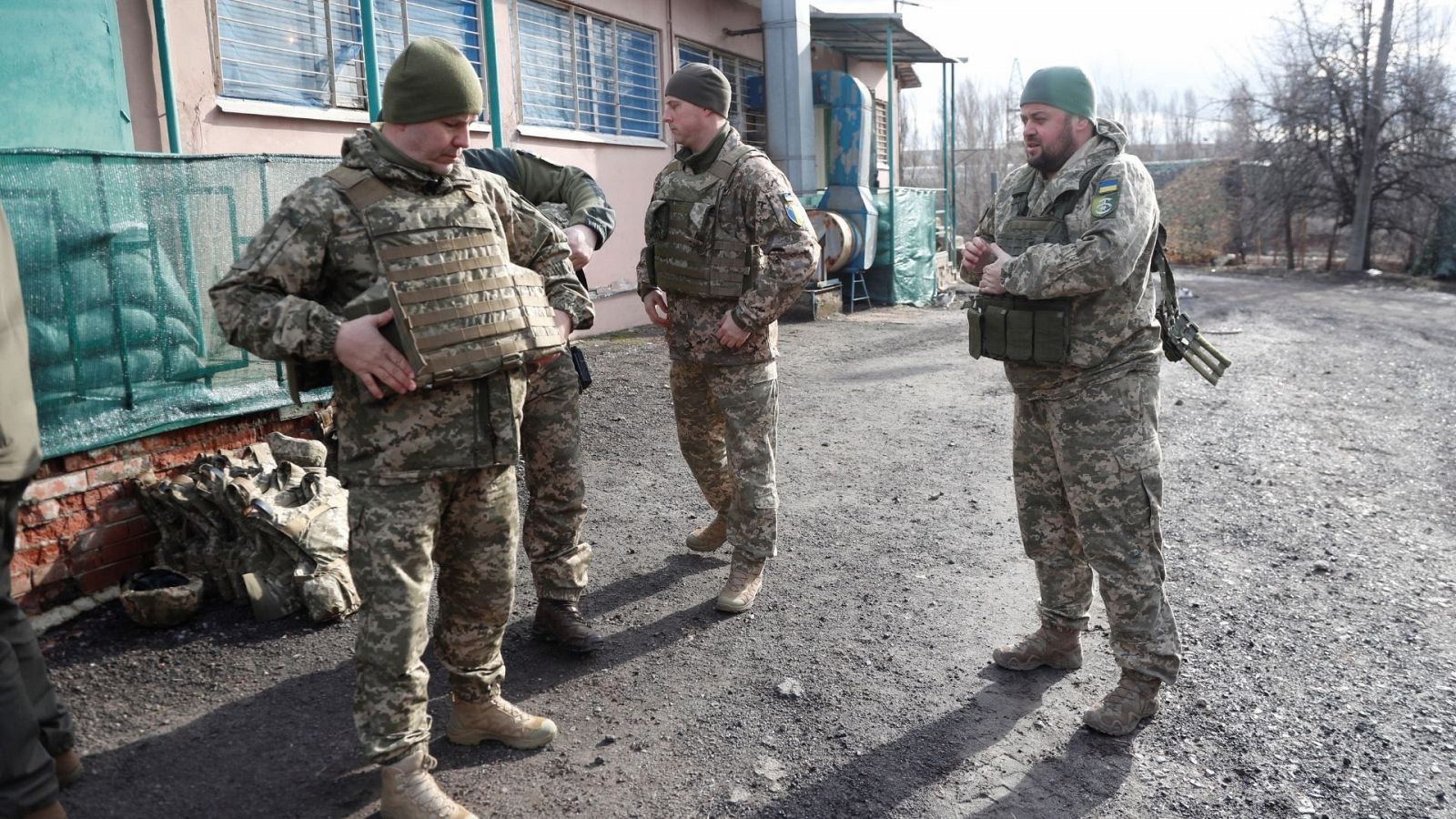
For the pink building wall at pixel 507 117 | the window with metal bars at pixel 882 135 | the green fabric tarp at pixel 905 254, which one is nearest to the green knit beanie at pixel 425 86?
the pink building wall at pixel 507 117

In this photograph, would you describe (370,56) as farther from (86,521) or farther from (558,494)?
(558,494)

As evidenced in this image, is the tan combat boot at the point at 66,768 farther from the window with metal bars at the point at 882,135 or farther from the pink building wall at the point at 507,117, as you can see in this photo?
the window with metal bars at the point at 882,135

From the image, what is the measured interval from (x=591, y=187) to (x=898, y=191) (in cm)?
1123

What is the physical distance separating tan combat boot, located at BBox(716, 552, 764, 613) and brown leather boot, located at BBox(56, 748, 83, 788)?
208cm

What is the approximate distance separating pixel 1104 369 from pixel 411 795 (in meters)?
2.22

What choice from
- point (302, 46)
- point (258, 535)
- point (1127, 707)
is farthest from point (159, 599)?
point (302, 46)

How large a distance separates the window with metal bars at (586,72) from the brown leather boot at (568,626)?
7351 mm

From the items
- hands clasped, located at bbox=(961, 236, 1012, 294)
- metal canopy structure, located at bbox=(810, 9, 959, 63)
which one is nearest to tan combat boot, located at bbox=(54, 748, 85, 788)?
hands clasped, located at bbox=(961, 236, 1012, 294)

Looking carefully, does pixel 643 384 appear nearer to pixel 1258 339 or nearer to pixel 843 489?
pixel 843 489

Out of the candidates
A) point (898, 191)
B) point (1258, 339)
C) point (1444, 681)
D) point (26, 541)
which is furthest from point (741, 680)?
point (898, 191)

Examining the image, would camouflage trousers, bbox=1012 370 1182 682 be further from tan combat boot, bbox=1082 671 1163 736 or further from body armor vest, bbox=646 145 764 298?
body armor vest, bbox=646 145 764 298

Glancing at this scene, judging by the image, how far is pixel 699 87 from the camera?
148 inches

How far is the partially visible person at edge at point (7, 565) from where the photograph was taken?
2.33 metres

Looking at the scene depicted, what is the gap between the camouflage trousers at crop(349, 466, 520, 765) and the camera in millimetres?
2447
